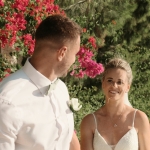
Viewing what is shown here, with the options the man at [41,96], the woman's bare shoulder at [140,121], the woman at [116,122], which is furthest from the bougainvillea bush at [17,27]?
the man at [41,96]

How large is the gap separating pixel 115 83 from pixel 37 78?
5.08 ft

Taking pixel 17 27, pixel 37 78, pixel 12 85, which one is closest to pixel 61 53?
pixel 37 78

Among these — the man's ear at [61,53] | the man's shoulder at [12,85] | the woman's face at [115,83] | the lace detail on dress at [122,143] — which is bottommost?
the lace detail on dress at [122,143]

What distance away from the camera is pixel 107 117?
3869 millimetres

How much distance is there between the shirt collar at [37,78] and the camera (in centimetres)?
222

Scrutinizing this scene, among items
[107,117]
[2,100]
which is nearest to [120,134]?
[107,117]

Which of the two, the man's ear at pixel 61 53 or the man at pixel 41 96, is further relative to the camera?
the man's ear at pixel 61 53

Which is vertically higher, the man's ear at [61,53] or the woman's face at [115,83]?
the woman's face at [115,83]

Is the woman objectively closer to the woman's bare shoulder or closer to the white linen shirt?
the woman's bare shoulder

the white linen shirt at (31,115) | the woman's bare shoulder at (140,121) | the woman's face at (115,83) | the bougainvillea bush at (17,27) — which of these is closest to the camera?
the white linen shirt at (31,115)

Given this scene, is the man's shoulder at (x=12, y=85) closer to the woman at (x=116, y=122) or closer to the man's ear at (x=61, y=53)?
the man's ear at (x=61, y=53)

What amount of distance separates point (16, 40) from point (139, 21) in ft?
15.6

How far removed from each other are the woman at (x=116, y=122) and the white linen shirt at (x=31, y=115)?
4.59 ft

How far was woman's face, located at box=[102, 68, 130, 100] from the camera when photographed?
3.68 meters
